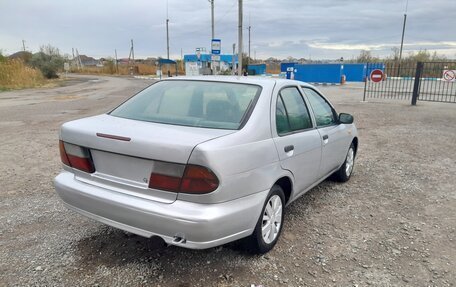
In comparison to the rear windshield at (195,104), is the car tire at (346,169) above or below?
below

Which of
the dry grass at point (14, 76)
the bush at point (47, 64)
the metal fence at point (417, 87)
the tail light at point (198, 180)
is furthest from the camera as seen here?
the bush at point (47, 64)

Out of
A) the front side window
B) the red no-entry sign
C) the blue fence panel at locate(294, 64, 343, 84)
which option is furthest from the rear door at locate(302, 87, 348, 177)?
the blue fence panel at locate(294, 64, 343, 84)

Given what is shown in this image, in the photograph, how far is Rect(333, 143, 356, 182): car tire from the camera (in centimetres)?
507

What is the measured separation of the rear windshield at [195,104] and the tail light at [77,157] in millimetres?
527

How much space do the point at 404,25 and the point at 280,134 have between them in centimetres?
5509

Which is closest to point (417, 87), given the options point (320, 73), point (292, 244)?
point (292, 244)

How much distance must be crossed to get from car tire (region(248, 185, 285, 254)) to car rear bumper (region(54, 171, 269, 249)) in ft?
0.52

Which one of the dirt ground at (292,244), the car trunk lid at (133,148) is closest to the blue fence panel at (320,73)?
the dirt ground at (292,244)

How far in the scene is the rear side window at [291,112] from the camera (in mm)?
3312

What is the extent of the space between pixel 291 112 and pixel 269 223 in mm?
1129

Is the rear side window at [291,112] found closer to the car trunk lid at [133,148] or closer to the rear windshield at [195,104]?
the rear windshield at [195,104]

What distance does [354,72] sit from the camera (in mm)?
35312

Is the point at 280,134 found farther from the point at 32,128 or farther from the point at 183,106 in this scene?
the point at 32,128

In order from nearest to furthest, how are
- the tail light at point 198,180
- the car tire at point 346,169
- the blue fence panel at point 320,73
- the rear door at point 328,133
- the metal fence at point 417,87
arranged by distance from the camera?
the tail light at point 198,180
the rear door at point 328,133
the car tire at point 346,169
the metal fence at point 417,87
the blue fence panel at point 320,73
